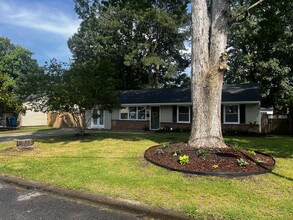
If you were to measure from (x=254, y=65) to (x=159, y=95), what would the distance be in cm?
1017

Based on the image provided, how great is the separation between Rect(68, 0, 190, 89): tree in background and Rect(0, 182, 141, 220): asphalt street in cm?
2432

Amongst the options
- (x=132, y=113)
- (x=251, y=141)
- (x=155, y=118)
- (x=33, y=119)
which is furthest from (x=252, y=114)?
(x=33, y=119)

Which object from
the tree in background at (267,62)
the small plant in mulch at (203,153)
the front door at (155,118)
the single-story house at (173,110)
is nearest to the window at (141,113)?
the single-story house at (173,110)

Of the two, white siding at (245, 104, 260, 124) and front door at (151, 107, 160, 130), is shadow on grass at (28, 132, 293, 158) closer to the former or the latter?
white siding at (245, 104, 260, 124)

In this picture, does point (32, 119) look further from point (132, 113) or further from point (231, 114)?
point (231, 114)

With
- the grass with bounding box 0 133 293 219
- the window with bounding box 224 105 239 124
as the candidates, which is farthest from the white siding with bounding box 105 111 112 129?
the grass with bounding box 0 133 293 219

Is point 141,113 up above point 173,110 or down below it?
below

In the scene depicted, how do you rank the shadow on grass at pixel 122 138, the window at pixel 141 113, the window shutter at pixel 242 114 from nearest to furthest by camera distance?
the shadow on grass at pixel 122 138
the window shutter at pixel 242 114
the window at pixel 141 113

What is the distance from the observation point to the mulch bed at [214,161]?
6.69 m

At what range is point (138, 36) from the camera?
110 ft

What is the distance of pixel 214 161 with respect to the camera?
7293 millimetres

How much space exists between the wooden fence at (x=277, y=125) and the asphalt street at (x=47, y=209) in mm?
17359

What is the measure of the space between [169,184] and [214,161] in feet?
6.26

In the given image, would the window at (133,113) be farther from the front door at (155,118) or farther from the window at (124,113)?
the front door at (155,118)
